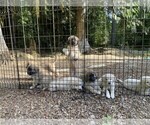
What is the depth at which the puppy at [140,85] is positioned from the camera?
357 cm

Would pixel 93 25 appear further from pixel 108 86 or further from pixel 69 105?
pixel 69 105

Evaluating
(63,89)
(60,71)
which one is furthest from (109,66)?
(63,89)

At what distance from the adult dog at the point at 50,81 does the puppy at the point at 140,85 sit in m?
0.72

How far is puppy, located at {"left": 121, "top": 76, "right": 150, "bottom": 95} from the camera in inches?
141

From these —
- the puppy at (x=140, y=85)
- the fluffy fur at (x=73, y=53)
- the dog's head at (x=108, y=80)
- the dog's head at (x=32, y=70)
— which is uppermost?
the fluffy fur at (x=73, y=53)

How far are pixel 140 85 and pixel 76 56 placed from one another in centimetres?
114

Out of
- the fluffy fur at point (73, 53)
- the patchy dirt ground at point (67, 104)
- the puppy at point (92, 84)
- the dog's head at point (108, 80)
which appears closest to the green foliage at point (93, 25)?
the fluffy fur at point (73, 53)

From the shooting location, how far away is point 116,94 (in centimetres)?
361

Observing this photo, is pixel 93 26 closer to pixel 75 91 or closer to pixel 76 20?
pixel 76 20

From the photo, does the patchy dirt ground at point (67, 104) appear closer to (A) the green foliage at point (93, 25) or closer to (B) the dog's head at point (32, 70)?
(B) the dog's head at point (32, 70)

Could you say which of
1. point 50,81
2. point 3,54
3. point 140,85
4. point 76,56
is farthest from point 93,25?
point 140,85

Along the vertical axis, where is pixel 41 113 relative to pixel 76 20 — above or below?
below

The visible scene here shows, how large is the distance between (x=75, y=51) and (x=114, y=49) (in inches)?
91.4

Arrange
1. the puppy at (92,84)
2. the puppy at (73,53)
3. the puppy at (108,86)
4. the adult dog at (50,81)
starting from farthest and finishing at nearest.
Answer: the puppy at (73,53) → the adult dog at (50,81) → the puppy at (92,84) → the puppy at (108,86)
